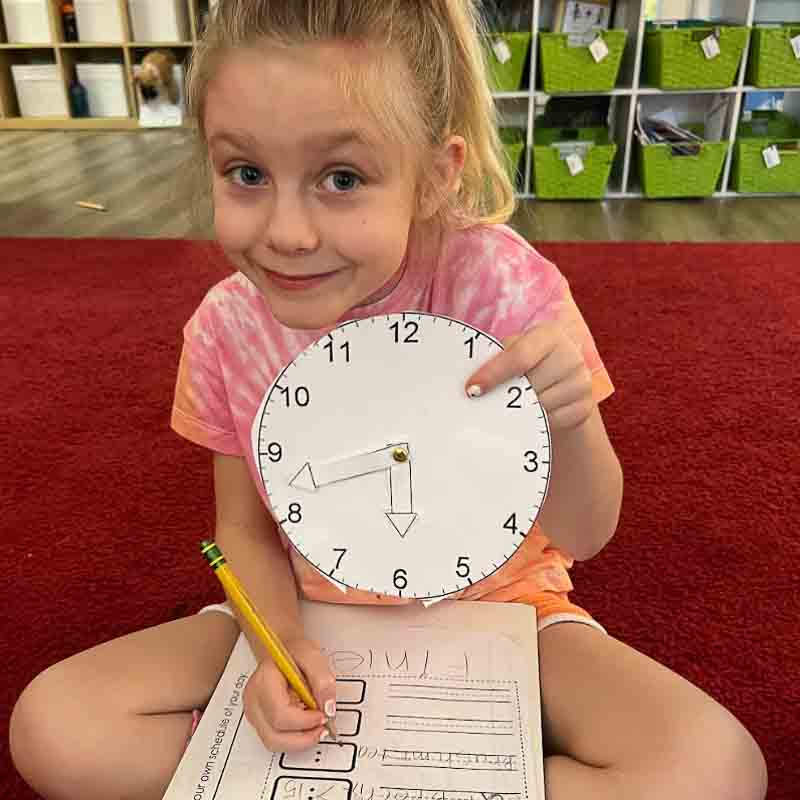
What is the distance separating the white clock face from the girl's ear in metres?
0.14

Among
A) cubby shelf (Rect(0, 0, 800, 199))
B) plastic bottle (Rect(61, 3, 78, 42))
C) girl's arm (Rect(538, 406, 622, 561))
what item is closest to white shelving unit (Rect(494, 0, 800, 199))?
cubby shelf (Rect(0, 0, 800, 199))

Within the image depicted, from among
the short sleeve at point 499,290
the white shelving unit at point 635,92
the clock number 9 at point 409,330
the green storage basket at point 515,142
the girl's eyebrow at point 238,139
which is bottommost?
the green storage basket at point 515,142

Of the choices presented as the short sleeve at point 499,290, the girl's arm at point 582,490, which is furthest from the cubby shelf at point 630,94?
the girl's arm at point 582,490

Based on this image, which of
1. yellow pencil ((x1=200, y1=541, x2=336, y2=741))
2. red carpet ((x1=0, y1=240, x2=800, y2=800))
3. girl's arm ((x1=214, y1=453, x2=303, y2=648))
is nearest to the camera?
yellow pencil ((x1=200, y1=541, x2=336, y2=741))

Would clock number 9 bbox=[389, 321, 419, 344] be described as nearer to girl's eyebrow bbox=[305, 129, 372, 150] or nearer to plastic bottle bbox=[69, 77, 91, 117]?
girl's eyebrow bbox=[305, 129, 372, 150]

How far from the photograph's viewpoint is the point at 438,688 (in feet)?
2.31

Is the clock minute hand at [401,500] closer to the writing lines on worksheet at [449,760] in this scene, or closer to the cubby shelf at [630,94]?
the writing lines on worksheet at [449,760]

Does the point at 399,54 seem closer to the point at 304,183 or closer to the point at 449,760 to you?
the point at 304,183

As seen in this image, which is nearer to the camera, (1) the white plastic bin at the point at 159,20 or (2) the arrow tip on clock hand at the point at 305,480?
(2) the arrow tip on clock hand at the point at 305,480

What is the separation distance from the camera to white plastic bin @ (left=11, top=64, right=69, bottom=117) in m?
4.35

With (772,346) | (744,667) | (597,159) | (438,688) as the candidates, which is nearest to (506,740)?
(438,688)

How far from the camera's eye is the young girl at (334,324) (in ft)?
2.08

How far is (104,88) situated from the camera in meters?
4.38

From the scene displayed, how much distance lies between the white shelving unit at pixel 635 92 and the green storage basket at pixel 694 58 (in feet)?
0.11
